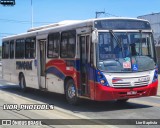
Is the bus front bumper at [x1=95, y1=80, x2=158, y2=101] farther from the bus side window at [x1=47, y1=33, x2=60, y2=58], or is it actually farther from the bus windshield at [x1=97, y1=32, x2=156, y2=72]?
the bus side window at [x1=47, y1=33, x2=60, y2=58]

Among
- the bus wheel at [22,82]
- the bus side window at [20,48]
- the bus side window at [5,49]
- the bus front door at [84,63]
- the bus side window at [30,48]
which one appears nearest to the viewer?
the bus front door at [84,63]

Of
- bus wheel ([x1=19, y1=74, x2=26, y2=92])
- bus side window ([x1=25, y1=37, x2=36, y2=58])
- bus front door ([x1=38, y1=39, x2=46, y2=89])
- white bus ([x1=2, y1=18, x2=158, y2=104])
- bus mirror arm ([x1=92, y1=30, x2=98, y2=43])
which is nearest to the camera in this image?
bus mirror arm ([x1=92, y1=30, x2=98, y2=43])

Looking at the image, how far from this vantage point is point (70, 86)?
14156mm

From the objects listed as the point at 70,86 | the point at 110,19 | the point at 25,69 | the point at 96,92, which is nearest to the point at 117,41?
the point at 110,19

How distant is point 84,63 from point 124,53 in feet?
4.66

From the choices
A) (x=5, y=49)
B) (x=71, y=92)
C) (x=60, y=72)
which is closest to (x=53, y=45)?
(x=60, y=72)

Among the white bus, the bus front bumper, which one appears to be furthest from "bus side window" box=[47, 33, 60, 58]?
the bus front bumper

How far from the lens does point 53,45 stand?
50.9 ft

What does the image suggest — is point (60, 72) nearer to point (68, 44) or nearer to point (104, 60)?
point (68, 44)

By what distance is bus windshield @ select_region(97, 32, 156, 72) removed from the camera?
40.7 feet

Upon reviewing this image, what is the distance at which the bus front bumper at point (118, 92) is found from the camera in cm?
1227

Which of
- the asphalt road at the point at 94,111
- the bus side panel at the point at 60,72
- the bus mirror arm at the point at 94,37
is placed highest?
the bus mirror arm at the point at 94,37

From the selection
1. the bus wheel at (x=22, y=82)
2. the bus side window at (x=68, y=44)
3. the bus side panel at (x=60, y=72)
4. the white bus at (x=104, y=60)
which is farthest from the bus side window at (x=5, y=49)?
the bus side window at (x=68, y=44)

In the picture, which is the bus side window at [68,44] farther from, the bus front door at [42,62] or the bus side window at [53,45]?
the bus front door at [42,62]
